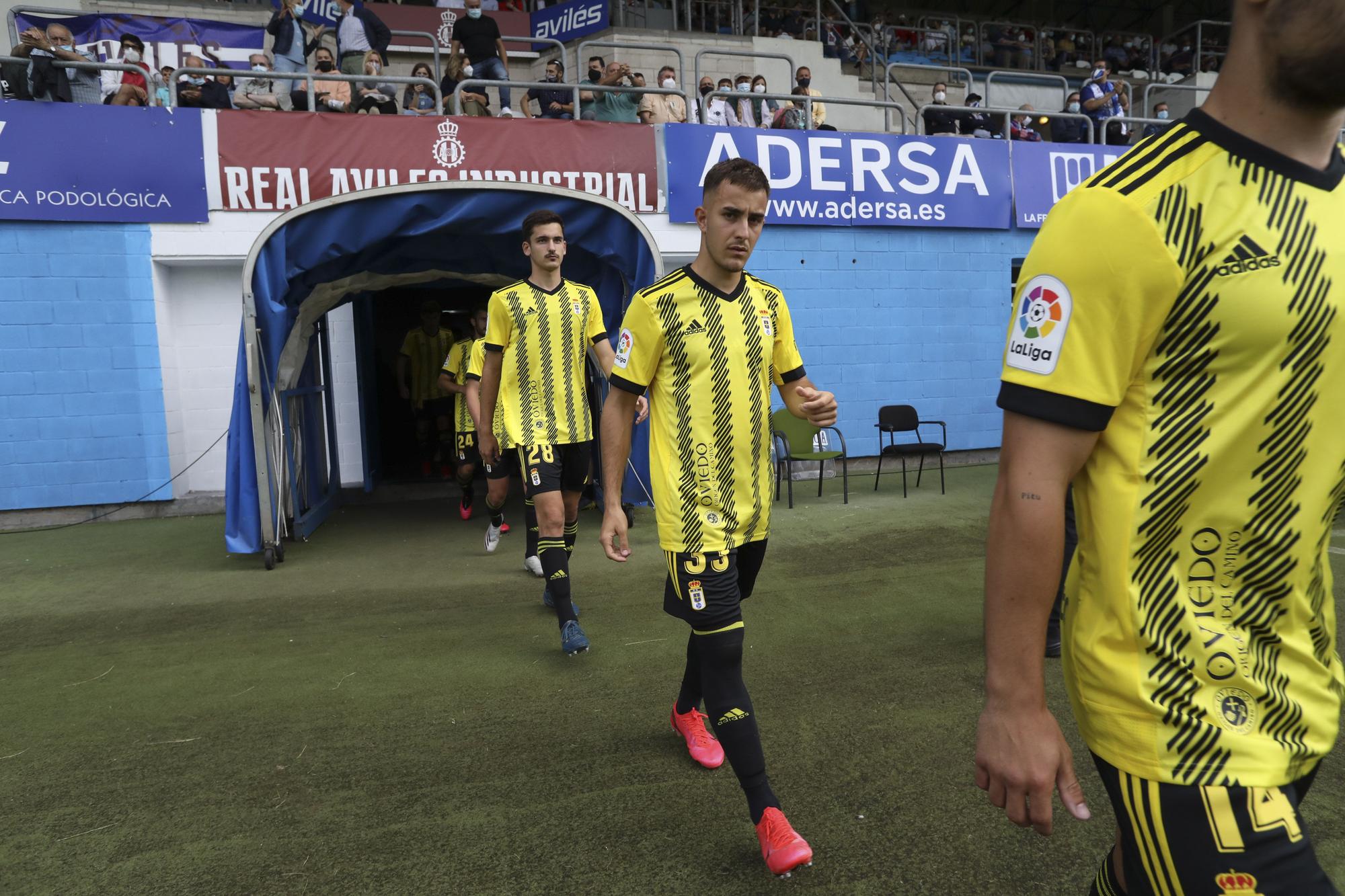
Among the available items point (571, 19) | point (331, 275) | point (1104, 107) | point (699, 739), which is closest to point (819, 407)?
point (699, 739)

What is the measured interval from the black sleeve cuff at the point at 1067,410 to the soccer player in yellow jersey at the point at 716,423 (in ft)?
Result: 4.63

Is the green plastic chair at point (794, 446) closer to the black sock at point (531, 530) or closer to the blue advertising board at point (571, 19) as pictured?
the black sock at point (531, 530)

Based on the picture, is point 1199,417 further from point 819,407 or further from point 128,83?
point 128,83

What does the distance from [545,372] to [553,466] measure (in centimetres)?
55

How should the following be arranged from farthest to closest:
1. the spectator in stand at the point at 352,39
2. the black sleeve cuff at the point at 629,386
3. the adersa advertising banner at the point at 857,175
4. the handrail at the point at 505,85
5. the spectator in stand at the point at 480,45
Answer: the spectator in stand at the point at 480,45 < the spectator in stand at the point at 352,39 < the adersa advertising banner at the point at 857,175 < the handrail at the point at 505,85 < the black sleeve cuff at the point at 629,386

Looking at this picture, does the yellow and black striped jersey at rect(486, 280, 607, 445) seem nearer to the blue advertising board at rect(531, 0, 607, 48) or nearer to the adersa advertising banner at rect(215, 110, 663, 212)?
the adersa advertising banner at rect(215, 110, 663, 212)

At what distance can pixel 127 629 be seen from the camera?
5.02 meters

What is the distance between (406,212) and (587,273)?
1901 millimetres

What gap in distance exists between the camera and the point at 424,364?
430 inches

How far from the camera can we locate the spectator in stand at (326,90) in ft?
29.8

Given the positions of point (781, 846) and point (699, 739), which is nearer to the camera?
point (781, 846)

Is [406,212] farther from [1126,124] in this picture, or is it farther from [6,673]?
[1126,124]

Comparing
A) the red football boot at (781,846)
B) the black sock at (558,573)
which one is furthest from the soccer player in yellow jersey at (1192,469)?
the black sock at (558,573)

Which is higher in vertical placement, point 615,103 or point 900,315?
point 615,103
